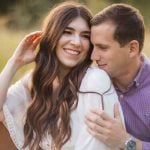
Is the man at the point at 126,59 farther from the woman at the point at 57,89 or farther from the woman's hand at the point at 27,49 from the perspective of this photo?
the woman's hand at the point at 27,49

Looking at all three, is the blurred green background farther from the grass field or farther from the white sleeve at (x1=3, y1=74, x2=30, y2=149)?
the white sleeve at (x1=3, y1=74, x2=30, y2=149)

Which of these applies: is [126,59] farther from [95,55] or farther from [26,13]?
[26,13]

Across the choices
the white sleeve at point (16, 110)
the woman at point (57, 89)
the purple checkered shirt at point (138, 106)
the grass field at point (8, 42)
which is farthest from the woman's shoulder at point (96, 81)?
the grass field at point (8, 42)

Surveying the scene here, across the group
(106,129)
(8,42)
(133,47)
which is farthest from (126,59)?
(8,42)

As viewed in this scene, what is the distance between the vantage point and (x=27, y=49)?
2869 millimetres

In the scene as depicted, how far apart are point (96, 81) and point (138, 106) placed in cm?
22

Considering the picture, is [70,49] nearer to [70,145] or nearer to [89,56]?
[89,56]

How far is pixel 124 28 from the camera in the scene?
2654 mm

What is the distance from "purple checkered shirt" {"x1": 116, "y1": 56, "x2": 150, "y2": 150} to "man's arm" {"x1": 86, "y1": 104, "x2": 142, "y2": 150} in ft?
0.40

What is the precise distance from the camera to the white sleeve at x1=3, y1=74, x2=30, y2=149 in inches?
109

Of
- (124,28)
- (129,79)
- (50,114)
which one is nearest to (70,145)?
(50,114)

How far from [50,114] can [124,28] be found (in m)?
0.49

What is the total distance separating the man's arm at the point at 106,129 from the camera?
2.53m

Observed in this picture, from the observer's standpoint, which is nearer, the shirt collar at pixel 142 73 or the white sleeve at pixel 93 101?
the white sleeve at pixel 93 101
